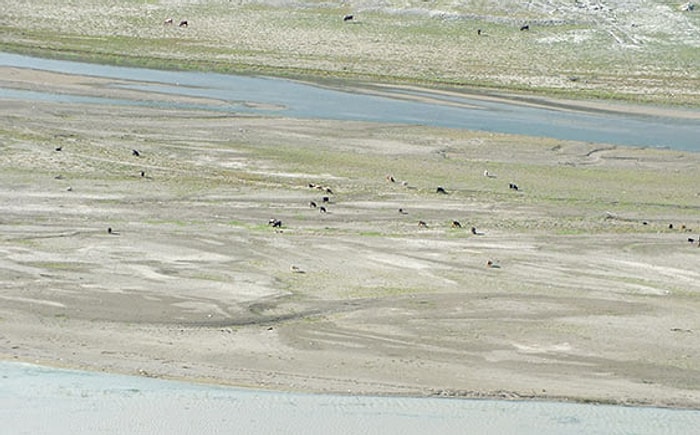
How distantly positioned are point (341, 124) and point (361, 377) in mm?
22153

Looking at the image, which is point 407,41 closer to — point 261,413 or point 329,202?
point 329,202

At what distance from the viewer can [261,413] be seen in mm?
20453

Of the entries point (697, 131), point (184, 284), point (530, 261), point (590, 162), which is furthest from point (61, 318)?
point (697, 131)

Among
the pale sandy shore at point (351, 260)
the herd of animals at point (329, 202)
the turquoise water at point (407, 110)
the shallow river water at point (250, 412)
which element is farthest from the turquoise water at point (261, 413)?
the turquoise water at point (407, 110)

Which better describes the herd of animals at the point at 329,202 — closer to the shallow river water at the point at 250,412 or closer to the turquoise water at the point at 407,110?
the shallow river water at the point at 250,412

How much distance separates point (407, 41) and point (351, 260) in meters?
34.2

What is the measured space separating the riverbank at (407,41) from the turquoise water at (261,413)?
32.3 metres

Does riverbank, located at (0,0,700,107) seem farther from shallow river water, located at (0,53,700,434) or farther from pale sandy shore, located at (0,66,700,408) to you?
shallow river water, located at (0,53,700,434)

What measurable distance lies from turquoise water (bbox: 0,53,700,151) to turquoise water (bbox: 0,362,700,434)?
23.3m

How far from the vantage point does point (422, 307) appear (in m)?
24.6

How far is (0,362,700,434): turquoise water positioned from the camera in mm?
20047

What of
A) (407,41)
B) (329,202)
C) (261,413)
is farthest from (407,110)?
(261,413)

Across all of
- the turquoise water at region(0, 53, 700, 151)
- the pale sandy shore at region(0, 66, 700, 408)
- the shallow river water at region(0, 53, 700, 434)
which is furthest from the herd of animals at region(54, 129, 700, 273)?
the turquoise water at region(0, 53, 700, 151)

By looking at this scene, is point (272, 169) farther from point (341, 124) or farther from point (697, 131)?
point (697, 131)
